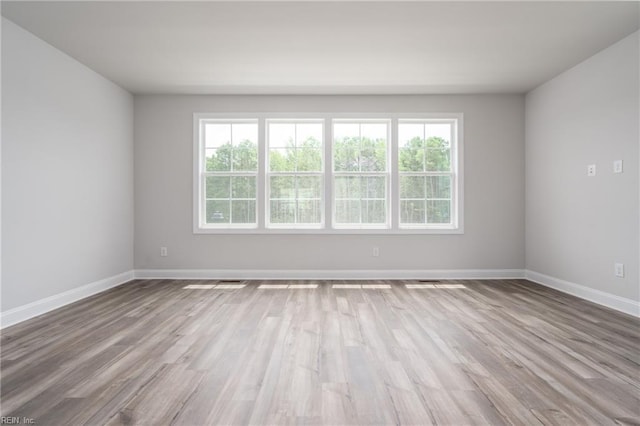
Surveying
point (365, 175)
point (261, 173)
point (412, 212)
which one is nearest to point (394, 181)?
point (365, 175)

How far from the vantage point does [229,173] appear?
18.2 ft

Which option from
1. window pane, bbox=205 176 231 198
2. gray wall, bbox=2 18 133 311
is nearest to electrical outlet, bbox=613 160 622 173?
window pane, bbox=205 176 231 198

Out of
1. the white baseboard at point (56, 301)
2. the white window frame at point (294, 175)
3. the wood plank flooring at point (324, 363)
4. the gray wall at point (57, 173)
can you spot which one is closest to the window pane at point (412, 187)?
the white window frame at point (294, 175)

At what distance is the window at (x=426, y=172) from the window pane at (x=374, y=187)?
10.9 inches

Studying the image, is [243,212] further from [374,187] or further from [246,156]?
[374,187]

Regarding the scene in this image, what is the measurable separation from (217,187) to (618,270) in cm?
520

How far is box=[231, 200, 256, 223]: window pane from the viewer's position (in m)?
5.56

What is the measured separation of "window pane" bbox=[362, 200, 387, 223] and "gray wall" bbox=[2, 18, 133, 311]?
141 inches

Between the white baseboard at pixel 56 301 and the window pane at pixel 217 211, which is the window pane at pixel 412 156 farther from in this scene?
the white baseboard at pixel 56 301

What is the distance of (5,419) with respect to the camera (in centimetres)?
176

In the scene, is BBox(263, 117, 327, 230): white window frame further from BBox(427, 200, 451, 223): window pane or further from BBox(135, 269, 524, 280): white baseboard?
BBox(427, 200, 451, 223): window pane

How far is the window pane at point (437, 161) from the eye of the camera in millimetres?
5594

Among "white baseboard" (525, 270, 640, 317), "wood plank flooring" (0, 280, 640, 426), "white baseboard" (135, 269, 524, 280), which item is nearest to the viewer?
"wood plank flooring" (0, 280, 640, 426)

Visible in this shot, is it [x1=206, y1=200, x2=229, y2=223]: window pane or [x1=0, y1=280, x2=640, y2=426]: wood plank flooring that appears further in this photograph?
[x1=206, y1=200, x2=229, y2=223]: window pane
